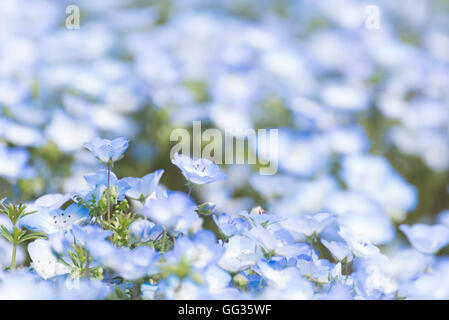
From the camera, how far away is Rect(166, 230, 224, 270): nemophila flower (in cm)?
59

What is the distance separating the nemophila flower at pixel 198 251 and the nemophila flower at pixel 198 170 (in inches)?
3.7

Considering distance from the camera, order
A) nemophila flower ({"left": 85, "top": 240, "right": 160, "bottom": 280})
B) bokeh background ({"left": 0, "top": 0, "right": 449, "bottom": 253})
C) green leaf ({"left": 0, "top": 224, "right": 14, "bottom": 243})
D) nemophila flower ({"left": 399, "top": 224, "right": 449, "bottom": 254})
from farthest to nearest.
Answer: bokeh background ({"left": 0, "top": 0, "right": 449, "bottom": 253}) < nemophila flower ({"left": 399, "top": 224, "right": 449, "bottom": 254}) < green leaf ({"left": 0, "top": 224, "right": 14, "bottom": 243}) < nemophila flower ({"left": 85, "top": 240, "right": 160, "bottom": 280})

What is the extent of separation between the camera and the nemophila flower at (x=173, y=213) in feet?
2.04

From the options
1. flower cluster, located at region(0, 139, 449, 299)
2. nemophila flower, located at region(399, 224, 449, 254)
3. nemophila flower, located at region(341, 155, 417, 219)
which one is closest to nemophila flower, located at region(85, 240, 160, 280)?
flower cluster, located at region(0, 139, 449, 299)

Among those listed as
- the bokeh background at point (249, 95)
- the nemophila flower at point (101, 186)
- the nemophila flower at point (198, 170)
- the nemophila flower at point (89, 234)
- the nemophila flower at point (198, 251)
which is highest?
the nemophila flower at point (198, 170)

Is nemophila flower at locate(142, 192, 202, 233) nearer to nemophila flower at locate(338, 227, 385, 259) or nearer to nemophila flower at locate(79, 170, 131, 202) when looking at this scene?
nemophila flower at locate(79, 170, 131, 202)

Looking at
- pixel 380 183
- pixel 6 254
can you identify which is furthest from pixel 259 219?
pixel 380 183

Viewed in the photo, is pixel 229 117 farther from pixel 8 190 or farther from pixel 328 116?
pixel 8 190

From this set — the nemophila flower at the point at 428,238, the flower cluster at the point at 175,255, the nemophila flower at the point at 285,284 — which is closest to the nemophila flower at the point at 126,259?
the flower cluster at the point at 175,255

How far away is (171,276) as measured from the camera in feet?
1.88

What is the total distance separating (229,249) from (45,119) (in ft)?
4.15

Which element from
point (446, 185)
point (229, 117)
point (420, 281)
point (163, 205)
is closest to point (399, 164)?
point (446, 185)

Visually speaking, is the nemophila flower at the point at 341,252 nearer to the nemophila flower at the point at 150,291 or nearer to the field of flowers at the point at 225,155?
the field of flowers at the point at 225,155

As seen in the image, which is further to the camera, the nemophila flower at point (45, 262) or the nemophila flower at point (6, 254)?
the nemophila flower at point (6, 254)
